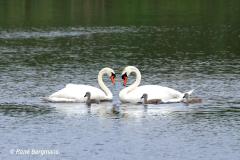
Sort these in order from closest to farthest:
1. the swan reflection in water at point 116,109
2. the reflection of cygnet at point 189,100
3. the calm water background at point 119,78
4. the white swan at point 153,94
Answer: the calm water background at point 119,78, the swan reflection in water at point 116,109, the reflection of cygnet at point 189,100, the white swan at point 153,94

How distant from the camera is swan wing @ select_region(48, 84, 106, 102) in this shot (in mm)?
37781

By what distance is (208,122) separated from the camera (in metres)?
33.4

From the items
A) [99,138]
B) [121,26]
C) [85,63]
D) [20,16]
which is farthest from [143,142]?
[20,16]

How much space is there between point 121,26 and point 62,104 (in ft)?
137

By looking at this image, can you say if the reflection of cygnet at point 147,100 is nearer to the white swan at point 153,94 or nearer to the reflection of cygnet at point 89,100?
the white swan at point 153,94

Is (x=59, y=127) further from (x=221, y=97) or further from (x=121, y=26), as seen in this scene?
(x=121, y=26)

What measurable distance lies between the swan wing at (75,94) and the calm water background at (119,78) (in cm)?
46

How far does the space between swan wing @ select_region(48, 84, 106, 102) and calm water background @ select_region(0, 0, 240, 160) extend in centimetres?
46

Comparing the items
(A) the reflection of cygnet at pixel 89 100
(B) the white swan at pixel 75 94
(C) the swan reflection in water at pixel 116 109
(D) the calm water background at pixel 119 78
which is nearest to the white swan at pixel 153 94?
(C) the swan reflection in water at pixel 116 109

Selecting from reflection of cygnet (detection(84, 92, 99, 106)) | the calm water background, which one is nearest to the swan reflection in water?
the calm water background

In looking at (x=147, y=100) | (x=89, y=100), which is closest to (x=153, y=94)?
(x=147, y=100)

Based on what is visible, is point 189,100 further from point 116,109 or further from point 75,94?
point 75,94

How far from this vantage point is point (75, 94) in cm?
3781

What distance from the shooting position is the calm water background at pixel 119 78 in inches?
1193
